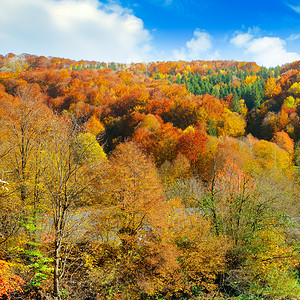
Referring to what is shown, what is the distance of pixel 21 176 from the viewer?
1314 cm

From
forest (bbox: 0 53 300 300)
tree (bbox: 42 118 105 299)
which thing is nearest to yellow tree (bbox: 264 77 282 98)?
forest (bbox: 0 53 300 300)

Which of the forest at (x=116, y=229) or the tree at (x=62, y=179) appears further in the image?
the forest at (x=116, y=229)

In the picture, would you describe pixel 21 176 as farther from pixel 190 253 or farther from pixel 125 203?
pixel 190 253

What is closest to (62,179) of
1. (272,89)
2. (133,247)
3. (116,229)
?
(116,229)

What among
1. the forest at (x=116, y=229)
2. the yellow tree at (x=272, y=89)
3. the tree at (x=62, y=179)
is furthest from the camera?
the yellow tree at (x=272, y=89)

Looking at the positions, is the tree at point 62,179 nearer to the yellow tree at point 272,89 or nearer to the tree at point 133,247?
the tree at point 133,247

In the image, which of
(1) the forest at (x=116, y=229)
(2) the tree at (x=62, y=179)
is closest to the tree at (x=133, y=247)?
(1) the forest at (x=116, y=229)

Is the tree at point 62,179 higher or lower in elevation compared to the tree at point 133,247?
higher

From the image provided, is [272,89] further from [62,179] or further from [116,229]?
[62,179]

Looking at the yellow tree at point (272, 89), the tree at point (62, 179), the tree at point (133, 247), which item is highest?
the yellow tree at point (272, 89)

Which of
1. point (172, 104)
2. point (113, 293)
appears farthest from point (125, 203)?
point (172, 104)

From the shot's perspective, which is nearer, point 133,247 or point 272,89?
point 133,247

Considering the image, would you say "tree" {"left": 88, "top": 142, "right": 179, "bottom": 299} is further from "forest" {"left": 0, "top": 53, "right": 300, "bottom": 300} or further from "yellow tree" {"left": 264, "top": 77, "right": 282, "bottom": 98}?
"yellow tree" {"left": 264, "top": 77, "right": 282, "bottom": 98}

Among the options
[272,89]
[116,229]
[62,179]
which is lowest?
[116,229]
